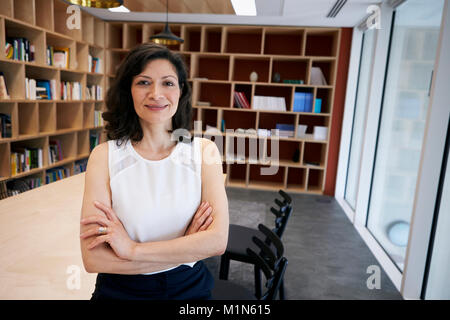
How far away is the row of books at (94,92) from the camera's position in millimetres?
5164

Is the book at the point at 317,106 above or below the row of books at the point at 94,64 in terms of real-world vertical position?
below

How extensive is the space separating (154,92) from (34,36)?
3.87 m

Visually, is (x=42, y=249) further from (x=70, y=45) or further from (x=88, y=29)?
(x=88, y=29)

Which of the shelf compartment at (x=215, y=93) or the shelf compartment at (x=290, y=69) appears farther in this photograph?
the shelf compartment at (x=215, y=93)

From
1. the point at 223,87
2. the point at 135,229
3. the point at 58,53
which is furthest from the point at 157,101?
the point at 223,87

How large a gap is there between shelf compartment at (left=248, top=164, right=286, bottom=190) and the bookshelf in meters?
2.90

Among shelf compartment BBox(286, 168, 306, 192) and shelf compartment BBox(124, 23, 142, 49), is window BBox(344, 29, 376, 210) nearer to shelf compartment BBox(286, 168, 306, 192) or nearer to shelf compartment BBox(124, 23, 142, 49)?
shelf compartment BBox(286, 168, 306, 192)

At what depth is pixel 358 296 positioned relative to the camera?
99.7 inches

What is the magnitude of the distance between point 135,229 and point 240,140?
4.85 metres

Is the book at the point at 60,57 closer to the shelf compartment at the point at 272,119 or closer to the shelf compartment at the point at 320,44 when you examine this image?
the shelf compartment at the point at 272,119

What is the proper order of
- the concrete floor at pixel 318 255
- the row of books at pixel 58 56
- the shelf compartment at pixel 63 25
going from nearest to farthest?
the concrete floor at pixel 318 255
the row of books at pixel 58 56
the shelf compartment at pixel 63 25

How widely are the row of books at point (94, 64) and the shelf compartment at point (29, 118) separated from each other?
1379 mm

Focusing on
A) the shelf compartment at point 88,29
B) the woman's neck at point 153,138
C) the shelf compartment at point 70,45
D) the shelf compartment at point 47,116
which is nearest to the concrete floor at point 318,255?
the woman's neck at point 153,138

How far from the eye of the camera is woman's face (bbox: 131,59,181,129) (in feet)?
3.34
